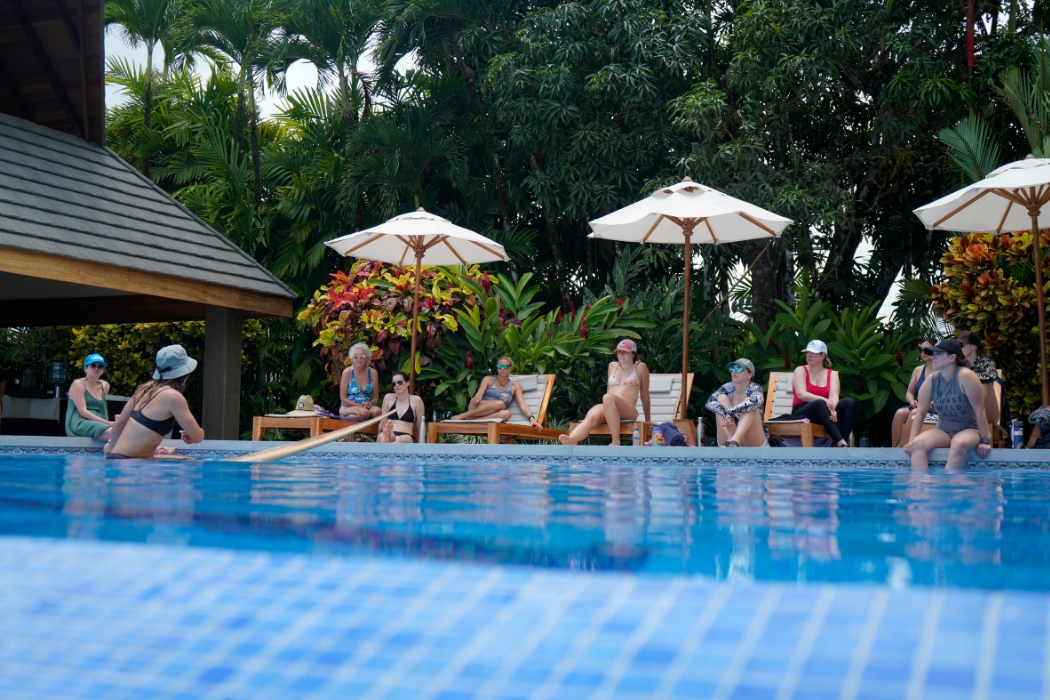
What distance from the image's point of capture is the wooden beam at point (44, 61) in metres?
11.7

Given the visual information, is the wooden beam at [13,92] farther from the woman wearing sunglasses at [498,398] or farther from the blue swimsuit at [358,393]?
the woman wearing sunglasses at [498,398]

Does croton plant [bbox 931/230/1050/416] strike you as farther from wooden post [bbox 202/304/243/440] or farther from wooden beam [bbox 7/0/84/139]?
wooden beam [bbox 7/0/84/139]

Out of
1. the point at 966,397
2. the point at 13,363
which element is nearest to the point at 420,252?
the point at 966,397

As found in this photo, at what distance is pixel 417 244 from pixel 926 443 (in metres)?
5.78

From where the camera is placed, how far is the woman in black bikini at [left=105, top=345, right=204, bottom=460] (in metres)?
6.93

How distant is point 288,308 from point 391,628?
36.7 feet

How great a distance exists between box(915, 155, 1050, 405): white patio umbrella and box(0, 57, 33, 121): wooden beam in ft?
33.7

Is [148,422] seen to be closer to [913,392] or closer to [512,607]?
[512,607]

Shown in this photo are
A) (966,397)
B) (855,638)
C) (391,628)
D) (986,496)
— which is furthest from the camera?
(966,397)

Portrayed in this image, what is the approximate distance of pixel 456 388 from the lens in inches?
484

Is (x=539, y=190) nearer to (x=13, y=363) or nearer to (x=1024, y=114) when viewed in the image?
(x=1024, y=114)

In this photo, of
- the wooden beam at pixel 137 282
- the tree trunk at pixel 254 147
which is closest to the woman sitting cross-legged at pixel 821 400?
the wooden beam at pixel 137 282

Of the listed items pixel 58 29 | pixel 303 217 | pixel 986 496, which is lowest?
pixel 986 496

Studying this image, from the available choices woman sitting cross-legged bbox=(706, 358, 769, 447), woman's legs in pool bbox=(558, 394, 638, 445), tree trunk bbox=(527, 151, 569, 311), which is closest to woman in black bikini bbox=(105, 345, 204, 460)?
woman's legs in pool bbox=(558, 394, 638, 445)
